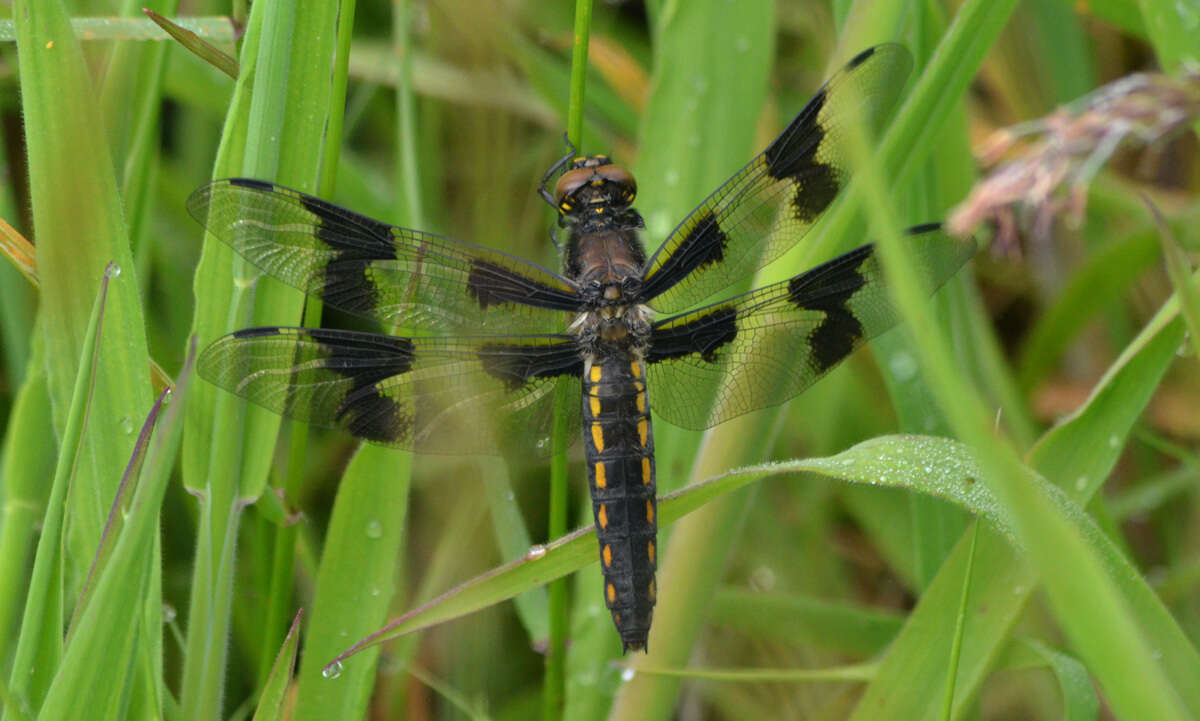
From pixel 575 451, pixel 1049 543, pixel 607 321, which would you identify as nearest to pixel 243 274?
pixel 607 321

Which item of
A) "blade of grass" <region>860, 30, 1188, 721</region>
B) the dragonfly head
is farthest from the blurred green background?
the dragonfly head

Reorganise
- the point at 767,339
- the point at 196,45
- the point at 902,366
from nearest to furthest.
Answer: the point at 196,45, the point at 767,339, the point at 902,366

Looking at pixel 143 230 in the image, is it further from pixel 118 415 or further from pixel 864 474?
pixel 864 474

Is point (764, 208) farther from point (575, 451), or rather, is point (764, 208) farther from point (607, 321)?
point (575, 451)

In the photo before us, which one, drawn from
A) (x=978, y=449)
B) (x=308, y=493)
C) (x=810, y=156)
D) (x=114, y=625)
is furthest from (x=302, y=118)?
(x=308, y=493)

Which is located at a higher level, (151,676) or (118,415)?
Result: (118,415)
